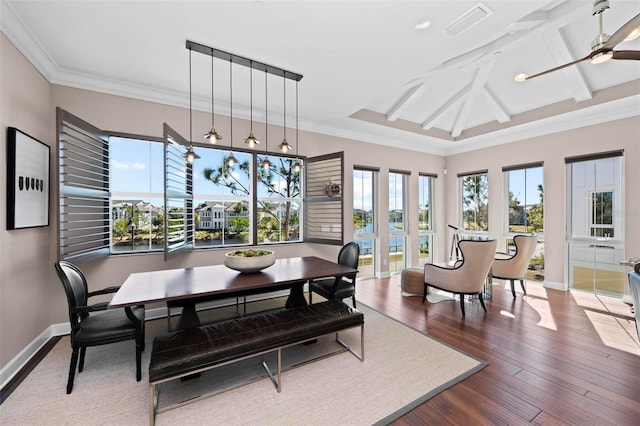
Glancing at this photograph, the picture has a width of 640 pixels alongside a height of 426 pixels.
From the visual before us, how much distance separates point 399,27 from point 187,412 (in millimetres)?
3462

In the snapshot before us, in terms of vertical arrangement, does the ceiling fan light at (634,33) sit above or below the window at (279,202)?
above

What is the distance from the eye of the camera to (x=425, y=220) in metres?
6.42

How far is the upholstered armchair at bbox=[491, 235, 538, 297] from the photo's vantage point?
4113 mm

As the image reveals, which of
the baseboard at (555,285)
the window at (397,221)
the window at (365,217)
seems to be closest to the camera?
the baseboard at (555,285)

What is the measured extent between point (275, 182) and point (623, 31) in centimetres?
396

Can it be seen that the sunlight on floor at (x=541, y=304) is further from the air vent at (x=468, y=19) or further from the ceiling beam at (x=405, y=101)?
the ceiling beam at (x=405, y=101)

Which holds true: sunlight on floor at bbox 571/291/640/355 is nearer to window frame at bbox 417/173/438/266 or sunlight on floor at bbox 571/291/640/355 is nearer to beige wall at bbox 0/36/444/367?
window frame at bbox 417/173/438/266

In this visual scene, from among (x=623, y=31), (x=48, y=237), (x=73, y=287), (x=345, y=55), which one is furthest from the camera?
(x=48, y=237)

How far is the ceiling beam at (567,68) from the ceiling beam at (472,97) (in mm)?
605

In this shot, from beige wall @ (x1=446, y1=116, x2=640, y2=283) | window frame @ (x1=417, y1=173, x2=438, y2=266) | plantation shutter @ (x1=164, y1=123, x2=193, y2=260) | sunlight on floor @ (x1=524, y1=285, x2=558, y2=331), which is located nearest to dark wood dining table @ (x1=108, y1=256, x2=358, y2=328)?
plantation shutter @ (x1=164, y1=123, x2=193, y2=260)

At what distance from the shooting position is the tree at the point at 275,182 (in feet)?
13.4

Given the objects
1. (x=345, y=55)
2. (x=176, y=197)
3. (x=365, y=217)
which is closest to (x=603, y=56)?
(x=345, y=55)

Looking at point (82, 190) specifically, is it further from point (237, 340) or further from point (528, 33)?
point (528, 33)

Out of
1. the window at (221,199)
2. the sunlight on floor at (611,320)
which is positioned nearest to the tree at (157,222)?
the window at (221,199)
